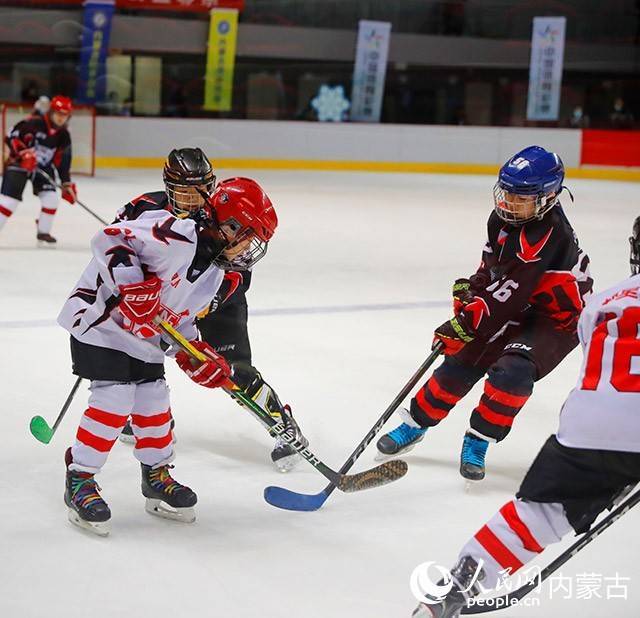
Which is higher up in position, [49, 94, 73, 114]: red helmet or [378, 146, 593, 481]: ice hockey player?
[49, 94, 73, 114]: red helmet

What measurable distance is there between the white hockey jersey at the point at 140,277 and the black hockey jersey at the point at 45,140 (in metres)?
4.28

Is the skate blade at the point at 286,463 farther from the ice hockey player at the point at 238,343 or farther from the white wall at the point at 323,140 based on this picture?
the white wall at the point at 323,140

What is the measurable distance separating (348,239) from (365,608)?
5159 mm

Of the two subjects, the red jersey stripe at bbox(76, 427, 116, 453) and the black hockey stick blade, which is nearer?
the red jersey stripe at bbox(76, 427, 116, 453)

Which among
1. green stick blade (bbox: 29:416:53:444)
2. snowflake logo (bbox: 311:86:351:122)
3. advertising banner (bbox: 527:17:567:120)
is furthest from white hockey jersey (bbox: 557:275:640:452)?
advertising banner (bbox: 527:17:567:120)

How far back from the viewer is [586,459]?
5.55 feet

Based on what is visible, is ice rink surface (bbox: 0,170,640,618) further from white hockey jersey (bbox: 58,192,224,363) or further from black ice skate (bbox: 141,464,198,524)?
white hockey jersey (bbox: 58,192,224,363)

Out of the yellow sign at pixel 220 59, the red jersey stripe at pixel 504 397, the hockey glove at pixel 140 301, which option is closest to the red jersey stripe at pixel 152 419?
the hockey glove at pixel 140 301

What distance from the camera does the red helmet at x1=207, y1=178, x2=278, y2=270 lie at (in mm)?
2271

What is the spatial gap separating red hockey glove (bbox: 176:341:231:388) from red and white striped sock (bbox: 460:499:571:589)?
2.40 ft

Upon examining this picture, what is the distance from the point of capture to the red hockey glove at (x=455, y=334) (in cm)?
267

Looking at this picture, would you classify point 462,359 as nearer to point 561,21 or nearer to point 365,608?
point 365,608

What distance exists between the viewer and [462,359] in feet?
9.18

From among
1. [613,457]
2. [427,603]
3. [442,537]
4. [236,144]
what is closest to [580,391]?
[613,457]
